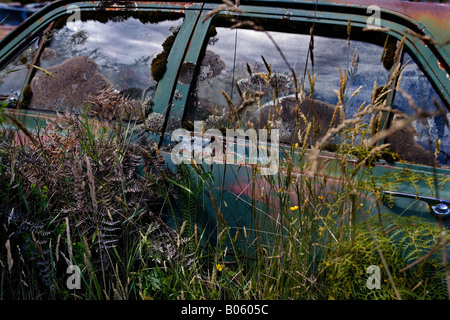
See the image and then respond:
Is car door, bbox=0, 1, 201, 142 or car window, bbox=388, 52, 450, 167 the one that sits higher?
car door, bbox=0, 1, 201, 142

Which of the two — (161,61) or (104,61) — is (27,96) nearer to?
(104,61)

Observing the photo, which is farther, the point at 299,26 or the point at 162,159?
the point at 299,26

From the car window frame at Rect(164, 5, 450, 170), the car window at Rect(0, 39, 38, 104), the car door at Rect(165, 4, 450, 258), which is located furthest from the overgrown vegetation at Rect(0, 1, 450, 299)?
the car window at Rect(0, 39, 38, 104)

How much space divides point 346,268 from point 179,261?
0.85 meters

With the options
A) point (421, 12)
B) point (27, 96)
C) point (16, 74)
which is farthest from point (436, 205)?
point (16, 74)

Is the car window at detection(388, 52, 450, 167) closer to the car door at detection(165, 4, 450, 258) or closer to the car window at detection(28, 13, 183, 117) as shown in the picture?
the car door at detection(165, 4, 450, 258)

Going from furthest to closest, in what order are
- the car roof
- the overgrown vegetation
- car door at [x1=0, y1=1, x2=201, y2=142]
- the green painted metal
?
1. car door at [x1=0, y1=1, x2=201, y2=142]
2. the car roof
3. the green painted metal
4. the overgrown vegetation

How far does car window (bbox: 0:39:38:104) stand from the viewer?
331 cm

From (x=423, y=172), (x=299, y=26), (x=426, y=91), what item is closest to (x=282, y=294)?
(x=423, y=172)

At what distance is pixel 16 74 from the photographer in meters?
3.38

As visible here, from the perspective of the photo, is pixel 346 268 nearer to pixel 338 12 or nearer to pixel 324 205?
pixel 324 205

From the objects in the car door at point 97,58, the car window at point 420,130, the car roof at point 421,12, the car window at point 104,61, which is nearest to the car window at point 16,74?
the car door at point 97,58

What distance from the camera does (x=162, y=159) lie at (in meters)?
2.39

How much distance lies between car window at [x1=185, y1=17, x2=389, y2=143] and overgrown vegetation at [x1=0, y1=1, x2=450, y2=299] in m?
0.21
